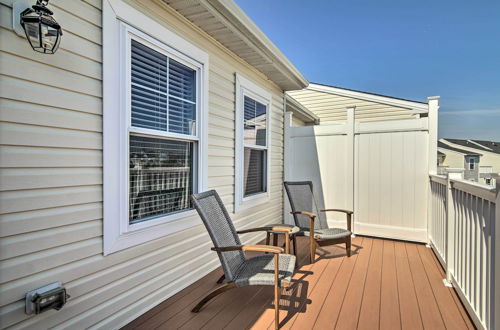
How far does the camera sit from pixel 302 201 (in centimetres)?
434

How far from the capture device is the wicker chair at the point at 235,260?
2180 mm

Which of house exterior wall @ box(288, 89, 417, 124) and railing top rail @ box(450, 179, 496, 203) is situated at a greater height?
house exterior wall @ box(288, 89, 417, 124)

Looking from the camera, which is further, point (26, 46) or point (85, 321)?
point (85, 321)

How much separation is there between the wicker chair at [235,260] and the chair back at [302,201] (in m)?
1.31

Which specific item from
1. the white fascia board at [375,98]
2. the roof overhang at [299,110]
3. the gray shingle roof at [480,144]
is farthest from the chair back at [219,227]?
the gray shingle roof at [480,144]

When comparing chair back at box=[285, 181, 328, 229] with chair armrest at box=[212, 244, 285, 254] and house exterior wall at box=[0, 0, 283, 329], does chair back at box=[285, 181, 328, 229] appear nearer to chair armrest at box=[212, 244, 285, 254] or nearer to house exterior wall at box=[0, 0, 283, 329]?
chair armrest at box=[212, 244, 285, 254]

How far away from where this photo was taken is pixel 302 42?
455 inches

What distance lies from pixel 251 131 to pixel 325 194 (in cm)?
197

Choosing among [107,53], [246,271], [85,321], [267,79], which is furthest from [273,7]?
[85,321]

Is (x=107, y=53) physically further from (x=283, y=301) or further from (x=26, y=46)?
(x=283, y=301)

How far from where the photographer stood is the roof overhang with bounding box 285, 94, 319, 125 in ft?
22.3

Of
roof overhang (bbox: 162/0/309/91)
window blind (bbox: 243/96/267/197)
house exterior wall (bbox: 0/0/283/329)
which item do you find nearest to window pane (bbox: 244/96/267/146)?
window blind (bbox: 243/96/267/197)

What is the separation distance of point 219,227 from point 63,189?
133 centimetres

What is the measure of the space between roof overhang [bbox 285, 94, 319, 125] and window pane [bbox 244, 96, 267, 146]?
184 cm
